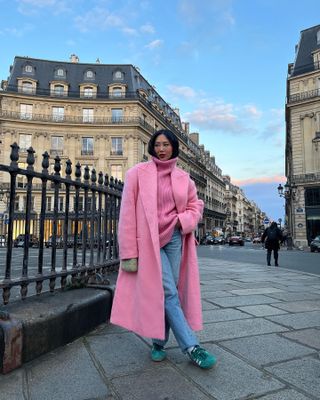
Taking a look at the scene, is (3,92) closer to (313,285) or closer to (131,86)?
(131,86)

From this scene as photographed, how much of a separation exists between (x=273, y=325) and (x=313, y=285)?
12.0 feet

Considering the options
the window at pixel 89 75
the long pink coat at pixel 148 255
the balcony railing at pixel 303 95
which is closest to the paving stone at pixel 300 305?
the long pink coat at pixel 148 255

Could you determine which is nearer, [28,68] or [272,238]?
[272,238]

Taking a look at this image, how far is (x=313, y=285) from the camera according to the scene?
691 centimetres

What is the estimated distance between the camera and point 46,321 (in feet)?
8.99

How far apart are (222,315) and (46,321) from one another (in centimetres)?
214

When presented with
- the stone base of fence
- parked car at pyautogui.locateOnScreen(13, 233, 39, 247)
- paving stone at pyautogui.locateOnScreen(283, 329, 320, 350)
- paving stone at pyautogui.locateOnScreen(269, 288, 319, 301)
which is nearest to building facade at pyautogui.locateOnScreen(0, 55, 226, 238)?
parked car at pyautogui.locateOnScreen(13, 233, 39, 247)

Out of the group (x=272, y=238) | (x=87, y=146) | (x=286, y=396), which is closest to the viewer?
(x=286, y=396)

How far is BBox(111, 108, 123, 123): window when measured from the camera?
159ft

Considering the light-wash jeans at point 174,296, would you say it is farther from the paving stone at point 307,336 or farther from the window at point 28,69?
the window at point 28,69

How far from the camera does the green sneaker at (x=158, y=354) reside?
2.70 meters

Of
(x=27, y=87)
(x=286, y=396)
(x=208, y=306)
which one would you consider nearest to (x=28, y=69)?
(x=27, y=87)

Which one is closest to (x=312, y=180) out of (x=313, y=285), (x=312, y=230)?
(x=312, y=230)

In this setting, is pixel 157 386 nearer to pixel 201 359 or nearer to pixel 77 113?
pixel 201 359
